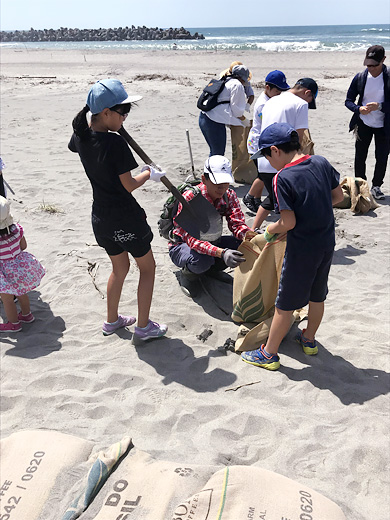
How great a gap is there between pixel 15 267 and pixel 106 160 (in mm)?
1235

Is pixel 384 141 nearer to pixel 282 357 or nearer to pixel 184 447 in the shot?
pixel 282 357

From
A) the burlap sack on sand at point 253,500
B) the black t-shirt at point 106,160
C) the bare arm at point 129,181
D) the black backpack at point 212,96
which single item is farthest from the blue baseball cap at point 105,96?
the black backpack at point 212,96

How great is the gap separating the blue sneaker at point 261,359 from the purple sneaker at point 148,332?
618 millimetres

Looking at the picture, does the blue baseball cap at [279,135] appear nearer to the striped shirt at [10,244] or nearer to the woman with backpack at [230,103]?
the striped shirt at [10,244]

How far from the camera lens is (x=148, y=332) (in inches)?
127

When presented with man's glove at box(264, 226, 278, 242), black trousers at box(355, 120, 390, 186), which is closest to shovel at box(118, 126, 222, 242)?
man's glove at box(264, 226, 278, 242)

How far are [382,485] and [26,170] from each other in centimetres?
627

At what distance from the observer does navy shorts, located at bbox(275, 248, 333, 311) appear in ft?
8.74

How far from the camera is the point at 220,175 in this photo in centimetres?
338

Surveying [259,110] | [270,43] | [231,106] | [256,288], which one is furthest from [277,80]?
[270,43]

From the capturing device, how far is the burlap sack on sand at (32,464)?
1.90 m

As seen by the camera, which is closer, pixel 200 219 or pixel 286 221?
pixel 286 221

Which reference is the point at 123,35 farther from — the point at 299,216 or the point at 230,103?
the point at 299,216

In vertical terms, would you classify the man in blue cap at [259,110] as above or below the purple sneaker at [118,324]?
above
